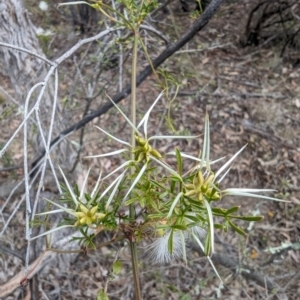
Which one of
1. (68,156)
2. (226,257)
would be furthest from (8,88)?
(226,257)

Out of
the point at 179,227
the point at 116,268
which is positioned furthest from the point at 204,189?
the point at 116,268

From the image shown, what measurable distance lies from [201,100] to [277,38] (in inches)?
44.2

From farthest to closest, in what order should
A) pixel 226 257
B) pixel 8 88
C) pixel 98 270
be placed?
pixel 8 88 → pixel 98 270 → pixel 226 257

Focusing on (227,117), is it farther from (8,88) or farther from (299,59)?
(8,88)

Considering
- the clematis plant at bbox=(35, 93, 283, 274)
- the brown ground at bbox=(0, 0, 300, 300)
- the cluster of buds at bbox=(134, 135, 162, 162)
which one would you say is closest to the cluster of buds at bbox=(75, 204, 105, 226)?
the clematis plant at bbox=(35, 93, 283, 274)

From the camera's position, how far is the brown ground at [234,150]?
7.66 feet

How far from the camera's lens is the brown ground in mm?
2336

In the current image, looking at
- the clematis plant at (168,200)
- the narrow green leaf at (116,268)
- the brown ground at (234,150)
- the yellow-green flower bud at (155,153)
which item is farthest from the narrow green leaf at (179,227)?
the brown ground at (234,150)

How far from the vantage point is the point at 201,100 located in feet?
12.0

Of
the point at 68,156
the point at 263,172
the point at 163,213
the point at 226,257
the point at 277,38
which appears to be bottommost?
the point at 263,172

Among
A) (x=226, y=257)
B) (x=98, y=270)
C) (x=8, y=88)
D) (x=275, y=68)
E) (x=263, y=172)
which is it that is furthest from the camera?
(x=275, y=68)

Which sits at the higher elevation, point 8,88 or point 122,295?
point 8,88

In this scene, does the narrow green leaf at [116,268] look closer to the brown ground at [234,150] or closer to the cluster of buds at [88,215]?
the cluster of buds at [88,215]

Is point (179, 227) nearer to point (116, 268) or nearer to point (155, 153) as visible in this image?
point (155, 153)
